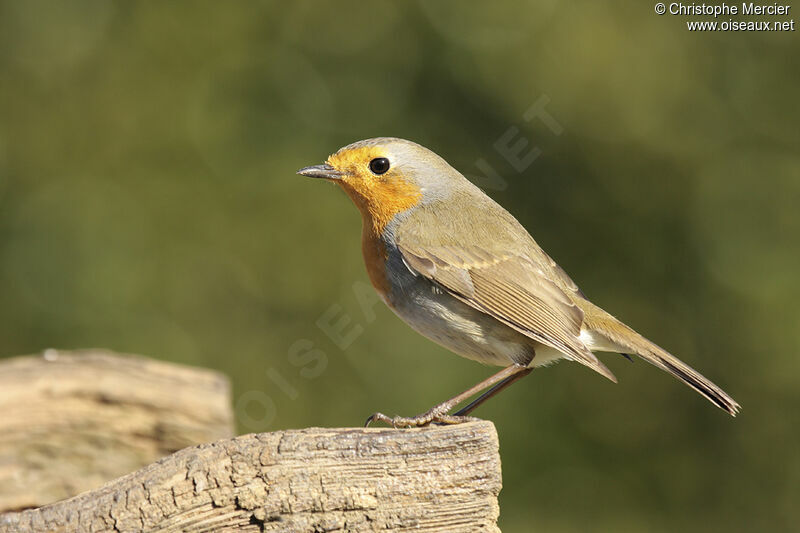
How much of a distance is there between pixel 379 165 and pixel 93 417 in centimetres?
191

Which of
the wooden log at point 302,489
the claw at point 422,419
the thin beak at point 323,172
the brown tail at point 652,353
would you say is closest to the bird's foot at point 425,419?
the claw at point 422,419

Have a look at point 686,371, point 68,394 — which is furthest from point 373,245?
point 68,394

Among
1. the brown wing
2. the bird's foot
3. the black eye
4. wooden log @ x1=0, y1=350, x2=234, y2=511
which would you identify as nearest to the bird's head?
the black eye

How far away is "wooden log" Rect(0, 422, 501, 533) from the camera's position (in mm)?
2395

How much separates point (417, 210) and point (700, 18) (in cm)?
253

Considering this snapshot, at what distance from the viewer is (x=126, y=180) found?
5586 millimetres

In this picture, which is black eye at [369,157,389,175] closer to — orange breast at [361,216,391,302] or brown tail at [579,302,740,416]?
orange breast at [361,216,391,302]

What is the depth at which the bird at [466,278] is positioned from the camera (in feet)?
10.5

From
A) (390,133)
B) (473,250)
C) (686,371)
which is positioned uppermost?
(390,133)

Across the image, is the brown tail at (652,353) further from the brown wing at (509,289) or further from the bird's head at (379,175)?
the bird's head at (379,175)

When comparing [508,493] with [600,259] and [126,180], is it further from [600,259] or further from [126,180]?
[126,180]

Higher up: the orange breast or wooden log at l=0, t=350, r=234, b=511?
wooden log at l=0, t=350, r=234, b=511

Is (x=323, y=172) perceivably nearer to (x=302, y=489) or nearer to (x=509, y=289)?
(x=509, y=289)

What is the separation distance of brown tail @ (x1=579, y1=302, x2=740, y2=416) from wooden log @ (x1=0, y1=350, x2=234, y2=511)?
6.14 ft
